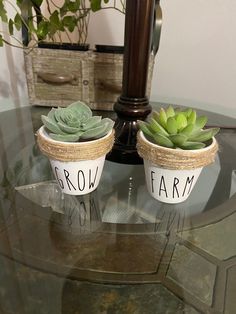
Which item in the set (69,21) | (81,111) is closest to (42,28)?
(69,21)

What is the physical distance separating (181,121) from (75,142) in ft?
0.50

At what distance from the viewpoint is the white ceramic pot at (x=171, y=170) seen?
419 millimetres

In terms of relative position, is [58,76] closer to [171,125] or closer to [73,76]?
[73,76]

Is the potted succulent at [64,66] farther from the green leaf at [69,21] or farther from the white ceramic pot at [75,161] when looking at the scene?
the white ceramic pot at [75,161]

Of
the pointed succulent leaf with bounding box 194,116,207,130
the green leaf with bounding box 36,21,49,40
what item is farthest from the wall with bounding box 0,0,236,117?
the pointed succulent leaf with bounding box 194,116,207,130

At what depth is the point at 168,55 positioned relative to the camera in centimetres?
113

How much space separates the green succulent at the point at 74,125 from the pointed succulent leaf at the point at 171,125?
0.09m

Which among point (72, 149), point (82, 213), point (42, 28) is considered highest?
point (42, 28)

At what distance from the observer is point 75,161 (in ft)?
1.42

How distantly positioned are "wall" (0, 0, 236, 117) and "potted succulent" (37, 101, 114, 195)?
63 centimetres

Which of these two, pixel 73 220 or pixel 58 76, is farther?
pixel 58 76

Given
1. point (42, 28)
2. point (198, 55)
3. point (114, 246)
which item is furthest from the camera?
point (198, 55)

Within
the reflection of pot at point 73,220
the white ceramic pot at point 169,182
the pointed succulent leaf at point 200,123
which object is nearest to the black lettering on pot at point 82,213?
the reflection of pot at point 73,220

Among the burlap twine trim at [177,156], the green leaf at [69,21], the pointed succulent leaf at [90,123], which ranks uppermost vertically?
the green leaf at [69,21]
